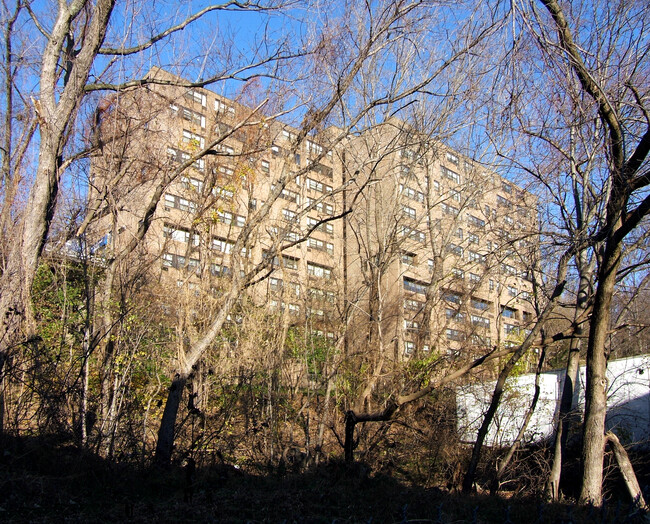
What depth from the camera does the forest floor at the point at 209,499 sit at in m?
4.32

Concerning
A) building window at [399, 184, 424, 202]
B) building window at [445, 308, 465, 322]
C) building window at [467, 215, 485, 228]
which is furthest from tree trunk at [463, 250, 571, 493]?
building window at [399, 184, 424, 202]

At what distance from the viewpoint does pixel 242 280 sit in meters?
8.07

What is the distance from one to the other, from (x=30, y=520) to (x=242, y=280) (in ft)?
14.9

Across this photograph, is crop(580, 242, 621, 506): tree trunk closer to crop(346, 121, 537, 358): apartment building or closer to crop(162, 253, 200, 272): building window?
crop(346, 121, 537, 358): apartment building

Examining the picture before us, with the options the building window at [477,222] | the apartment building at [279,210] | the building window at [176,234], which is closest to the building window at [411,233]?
the apartment building at [279,210]

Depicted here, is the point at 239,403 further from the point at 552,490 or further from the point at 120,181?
the point at 552,490

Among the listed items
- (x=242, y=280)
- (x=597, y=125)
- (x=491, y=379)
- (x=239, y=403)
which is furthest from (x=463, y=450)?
(x=597, y=125)

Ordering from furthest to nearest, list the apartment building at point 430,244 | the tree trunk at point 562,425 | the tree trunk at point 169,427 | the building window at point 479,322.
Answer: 1. the building window at point 479,322
2. the apartment building at point 430,244
3. the tree trunk at point 562,425
4. the tree trunk at point 169,427

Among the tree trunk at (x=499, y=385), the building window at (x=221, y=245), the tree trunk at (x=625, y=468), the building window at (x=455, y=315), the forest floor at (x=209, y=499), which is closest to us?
the forest floor at (x=209, y=499)

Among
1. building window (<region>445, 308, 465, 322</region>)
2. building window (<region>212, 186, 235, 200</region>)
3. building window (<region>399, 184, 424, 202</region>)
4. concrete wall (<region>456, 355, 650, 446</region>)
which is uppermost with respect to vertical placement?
building window (<region>399, 184, 424, 202</region>)

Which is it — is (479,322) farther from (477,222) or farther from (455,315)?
(455,315)

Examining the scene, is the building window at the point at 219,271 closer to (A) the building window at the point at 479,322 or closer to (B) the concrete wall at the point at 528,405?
(B) the concrete wall at the point at 528,405

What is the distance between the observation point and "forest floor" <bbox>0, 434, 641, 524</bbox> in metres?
4.32

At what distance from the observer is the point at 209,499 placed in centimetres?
486
